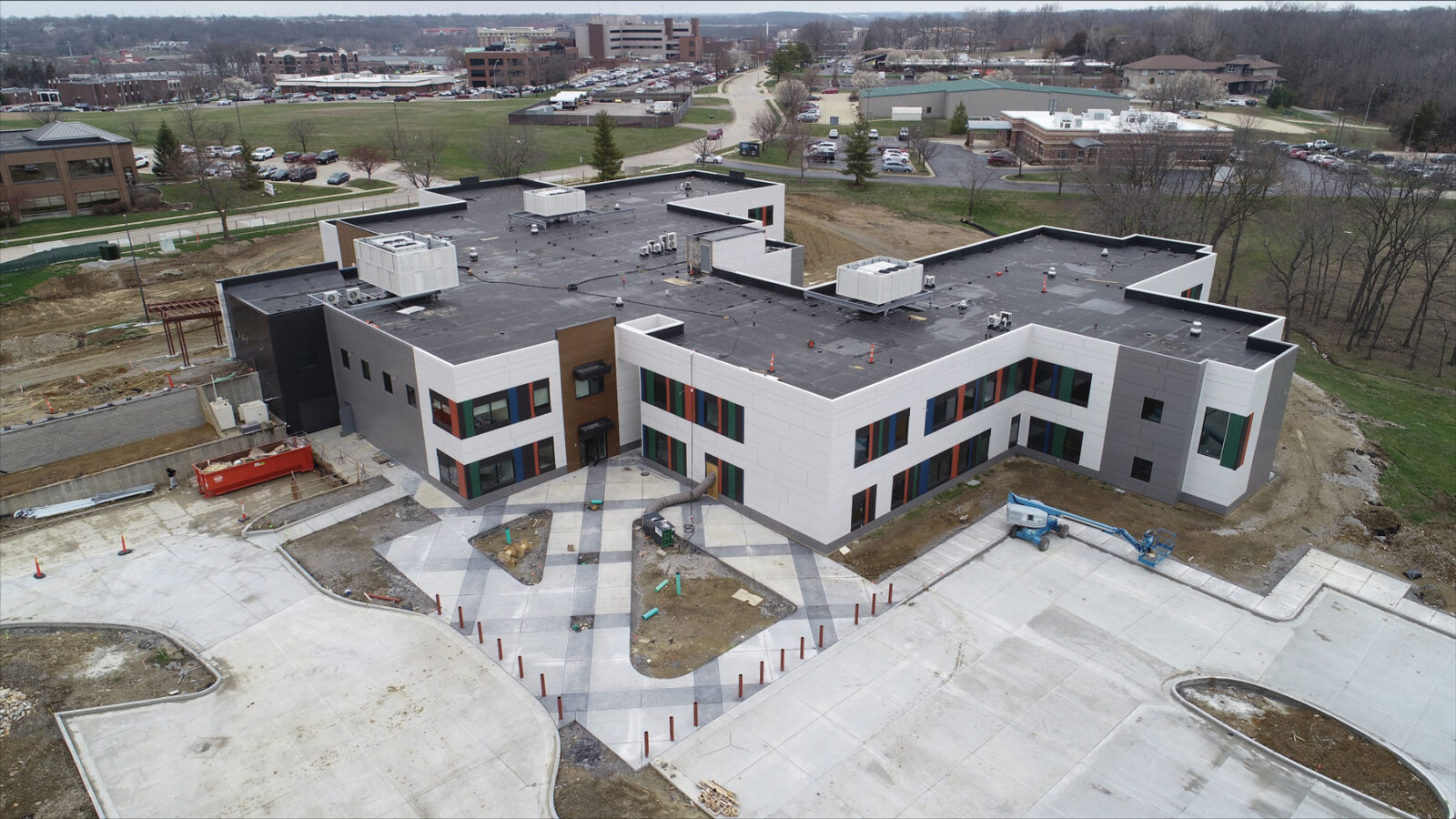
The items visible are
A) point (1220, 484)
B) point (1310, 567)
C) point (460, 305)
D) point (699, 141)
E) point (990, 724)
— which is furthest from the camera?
point (699, 141)

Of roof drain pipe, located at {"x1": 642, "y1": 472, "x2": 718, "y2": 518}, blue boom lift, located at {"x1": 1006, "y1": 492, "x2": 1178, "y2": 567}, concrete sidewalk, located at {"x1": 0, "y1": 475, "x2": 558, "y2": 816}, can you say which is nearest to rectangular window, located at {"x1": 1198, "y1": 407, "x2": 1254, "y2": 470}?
blue boom lift, located at {"x1": 1006, "y1": 492, "x2": 1178, "y2": 567}

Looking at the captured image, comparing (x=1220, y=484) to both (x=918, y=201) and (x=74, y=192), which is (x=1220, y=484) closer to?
(x=918, y=201)

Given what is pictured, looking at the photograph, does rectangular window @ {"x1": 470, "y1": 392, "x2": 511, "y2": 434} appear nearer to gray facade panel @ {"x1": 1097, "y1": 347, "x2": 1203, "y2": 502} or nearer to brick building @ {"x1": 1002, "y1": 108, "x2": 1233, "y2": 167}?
gray facade panel @ {"x1": 1097, "y1": 347, "x2": 1203, "y2": 502}

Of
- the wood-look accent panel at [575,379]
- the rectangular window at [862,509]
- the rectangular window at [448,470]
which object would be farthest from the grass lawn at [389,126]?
the rectangular window at [862,509]

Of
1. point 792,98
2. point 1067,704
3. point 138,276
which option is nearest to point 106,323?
point 138,276

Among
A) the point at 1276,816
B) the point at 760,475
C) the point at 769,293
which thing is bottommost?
the point at 1276,816

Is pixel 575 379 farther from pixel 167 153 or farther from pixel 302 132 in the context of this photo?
pixel 302 132

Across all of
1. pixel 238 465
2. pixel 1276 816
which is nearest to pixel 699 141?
pixel 238 465
